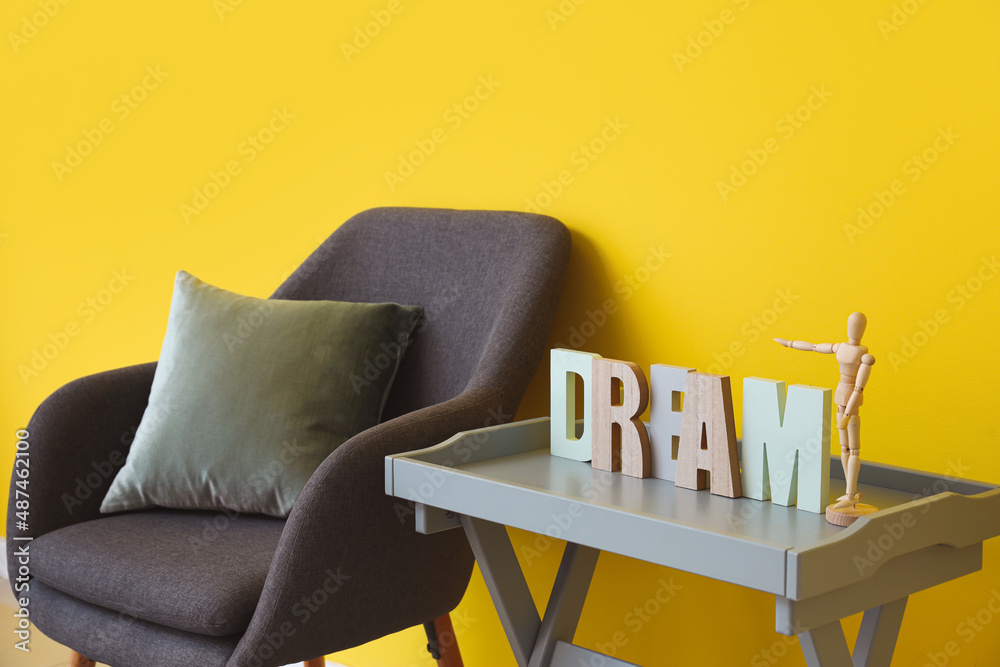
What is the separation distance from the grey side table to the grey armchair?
0.45 feet

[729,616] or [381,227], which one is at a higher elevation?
[381,227]

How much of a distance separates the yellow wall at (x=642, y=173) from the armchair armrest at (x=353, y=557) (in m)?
0.46

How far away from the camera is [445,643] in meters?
1.94

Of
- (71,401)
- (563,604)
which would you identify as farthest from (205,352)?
(563,604)

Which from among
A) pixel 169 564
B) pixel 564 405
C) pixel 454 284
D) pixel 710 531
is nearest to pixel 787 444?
pixel 710 531

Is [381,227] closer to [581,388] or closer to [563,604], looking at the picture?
[581,388]

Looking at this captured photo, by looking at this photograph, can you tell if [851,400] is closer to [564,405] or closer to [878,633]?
[878,633]

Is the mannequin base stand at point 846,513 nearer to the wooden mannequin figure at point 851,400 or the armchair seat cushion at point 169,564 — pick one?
the wooden mannequin figure at point 851,400

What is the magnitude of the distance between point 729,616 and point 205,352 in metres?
1.07

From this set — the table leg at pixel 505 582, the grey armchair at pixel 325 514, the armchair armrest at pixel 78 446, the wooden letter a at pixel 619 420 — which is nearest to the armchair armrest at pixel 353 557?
the grey armchair at pixel 325 514

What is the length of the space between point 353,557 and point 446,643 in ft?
1.80

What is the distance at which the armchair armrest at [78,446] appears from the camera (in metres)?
1.83

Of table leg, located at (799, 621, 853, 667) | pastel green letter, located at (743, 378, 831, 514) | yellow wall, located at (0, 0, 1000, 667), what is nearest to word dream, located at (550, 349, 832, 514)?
pastel green letter, located at (743, 378, 831, 514)

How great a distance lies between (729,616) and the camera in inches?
68.7
